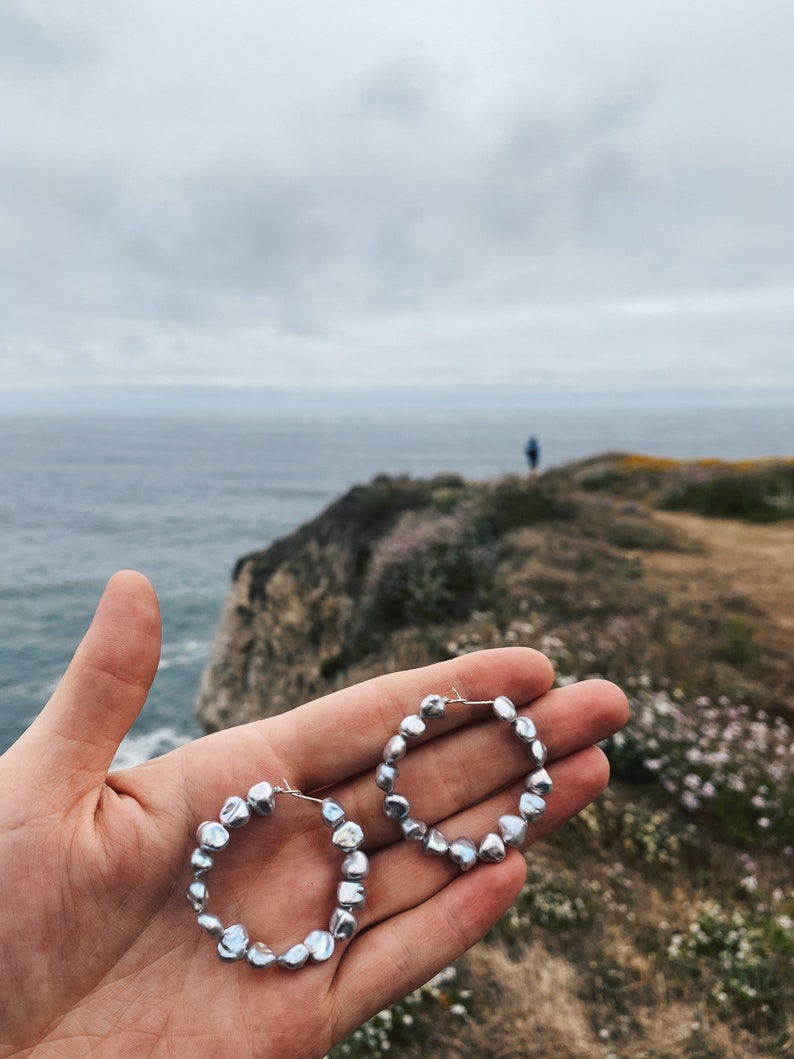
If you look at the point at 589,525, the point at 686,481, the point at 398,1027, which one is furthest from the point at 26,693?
the point at 686,481

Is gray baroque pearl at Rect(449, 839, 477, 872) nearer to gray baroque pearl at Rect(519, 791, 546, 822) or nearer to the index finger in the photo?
gray baroque pearl at Rect(519, 791, 546, 822)

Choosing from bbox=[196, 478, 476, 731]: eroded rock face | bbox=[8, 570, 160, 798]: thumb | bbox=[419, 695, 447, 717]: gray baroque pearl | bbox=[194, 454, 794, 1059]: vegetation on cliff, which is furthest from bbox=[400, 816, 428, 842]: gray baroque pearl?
bbox=[196, 478, 476, 731]: eroded rock face

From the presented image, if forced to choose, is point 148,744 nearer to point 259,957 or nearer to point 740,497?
point 259,957

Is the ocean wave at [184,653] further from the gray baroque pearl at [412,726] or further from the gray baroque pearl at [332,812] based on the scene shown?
the gray baroque pearl at [412,726]

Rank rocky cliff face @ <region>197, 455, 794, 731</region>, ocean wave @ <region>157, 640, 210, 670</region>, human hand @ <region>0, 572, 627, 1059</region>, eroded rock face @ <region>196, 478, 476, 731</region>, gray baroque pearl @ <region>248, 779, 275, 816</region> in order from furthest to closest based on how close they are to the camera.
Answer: ocean wave @ <region>157, 640, 210, 670</region>
eroded rock face @ <region>196, 478, 476, 731</region>
rocky cliff face @ <region>197, 455, 794, 731</region>
gray baroque pearl @ <region>248, 779, 275, 816</region>
human hand @ <region>0, 572, 627, 1059</region>

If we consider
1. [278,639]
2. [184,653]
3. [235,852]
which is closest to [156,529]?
[184,653]

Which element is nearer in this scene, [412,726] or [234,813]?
[234,813]
